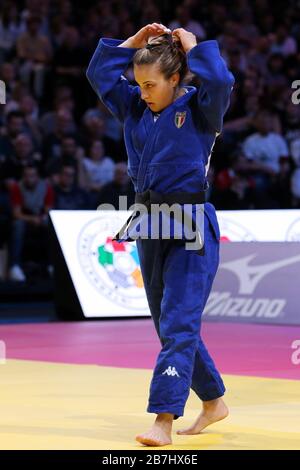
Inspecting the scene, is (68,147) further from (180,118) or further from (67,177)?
(180,118)

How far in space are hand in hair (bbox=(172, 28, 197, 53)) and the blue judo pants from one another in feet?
2.38

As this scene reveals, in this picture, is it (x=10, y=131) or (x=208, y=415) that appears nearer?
(x=208, y=415)

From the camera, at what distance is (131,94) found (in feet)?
15.6

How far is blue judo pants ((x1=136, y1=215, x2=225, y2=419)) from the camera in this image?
14.1 ft

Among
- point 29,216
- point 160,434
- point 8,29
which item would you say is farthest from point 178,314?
point 8,29

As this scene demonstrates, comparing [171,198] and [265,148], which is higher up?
[265,148]

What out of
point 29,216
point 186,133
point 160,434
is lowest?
point 160,434

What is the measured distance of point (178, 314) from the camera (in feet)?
14.3

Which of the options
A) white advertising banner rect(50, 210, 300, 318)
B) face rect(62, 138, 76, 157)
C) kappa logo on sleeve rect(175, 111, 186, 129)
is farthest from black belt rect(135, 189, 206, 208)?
face rect(62, 138, 76, 157)

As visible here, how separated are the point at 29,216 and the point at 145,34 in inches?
284

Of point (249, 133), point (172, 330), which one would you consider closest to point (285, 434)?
point (172, 330)

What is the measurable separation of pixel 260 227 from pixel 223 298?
0.97 meters

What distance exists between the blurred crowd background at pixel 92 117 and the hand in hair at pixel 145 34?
692cm

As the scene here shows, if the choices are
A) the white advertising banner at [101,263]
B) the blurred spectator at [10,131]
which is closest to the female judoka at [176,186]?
the white advertising banner at [101,263]
